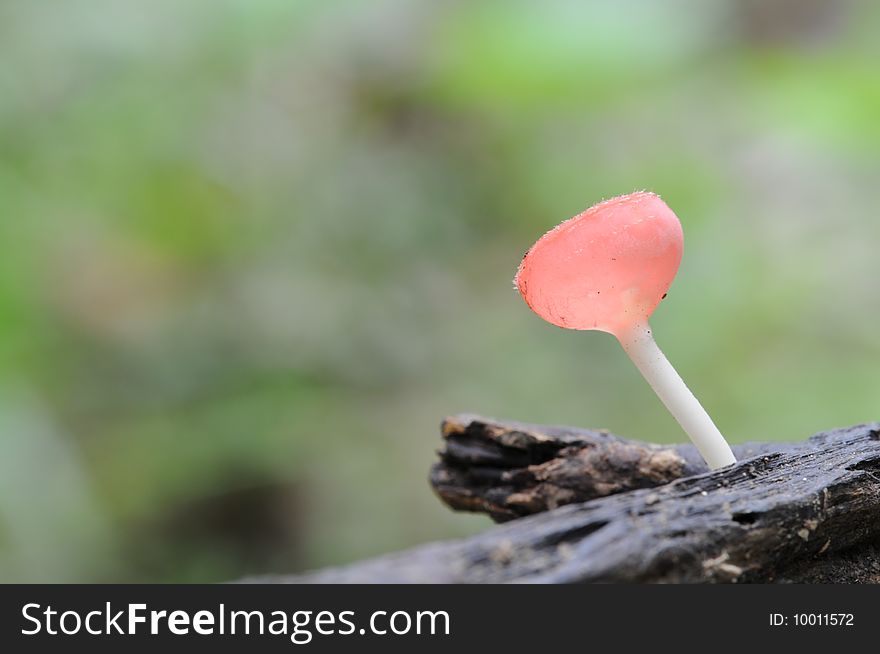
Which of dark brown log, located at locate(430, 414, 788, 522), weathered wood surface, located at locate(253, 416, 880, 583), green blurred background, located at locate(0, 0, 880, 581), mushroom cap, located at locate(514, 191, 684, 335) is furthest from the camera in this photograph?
green blurred background, located at locate(0, 0, 880, 581)

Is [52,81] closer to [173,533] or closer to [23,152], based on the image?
[23,152]

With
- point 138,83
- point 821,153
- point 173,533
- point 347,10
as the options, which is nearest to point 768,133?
point 821,153

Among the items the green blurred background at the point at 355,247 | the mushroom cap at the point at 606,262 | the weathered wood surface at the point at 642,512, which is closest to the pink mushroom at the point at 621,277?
the mushroom cap at the point at 606,262

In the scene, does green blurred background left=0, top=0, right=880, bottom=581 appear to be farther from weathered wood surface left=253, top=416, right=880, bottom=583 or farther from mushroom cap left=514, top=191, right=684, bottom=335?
mushroom cap left=514, top=191, right=684, bottom=335

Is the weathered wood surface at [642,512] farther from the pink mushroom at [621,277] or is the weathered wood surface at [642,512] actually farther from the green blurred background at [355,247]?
the green blurred background at [355,247]

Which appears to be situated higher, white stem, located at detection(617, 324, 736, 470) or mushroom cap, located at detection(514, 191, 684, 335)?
mushroom cap, located at detection(514, 191, 684, 335)

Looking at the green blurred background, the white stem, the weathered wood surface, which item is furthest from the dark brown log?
the green blurred background

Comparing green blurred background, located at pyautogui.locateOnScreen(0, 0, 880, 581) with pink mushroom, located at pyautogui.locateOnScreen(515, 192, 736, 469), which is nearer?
pink mushroom, located at pyautogui.locateOnScreen(515, 192, 736, 469)

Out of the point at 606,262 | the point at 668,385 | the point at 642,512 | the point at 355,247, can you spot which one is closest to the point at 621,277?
the point at 606,262
